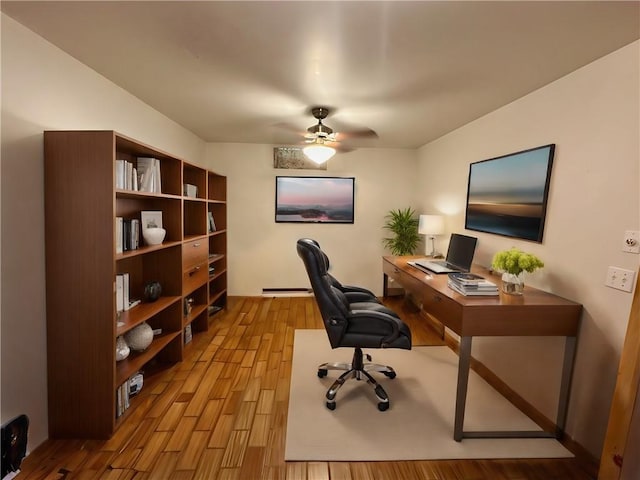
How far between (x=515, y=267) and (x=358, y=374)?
1366mm

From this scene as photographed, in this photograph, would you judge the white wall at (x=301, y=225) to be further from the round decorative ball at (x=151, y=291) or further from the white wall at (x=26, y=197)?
the white wall at (x=26, y=197)

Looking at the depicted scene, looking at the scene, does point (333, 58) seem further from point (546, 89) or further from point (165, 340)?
point (165, 340)

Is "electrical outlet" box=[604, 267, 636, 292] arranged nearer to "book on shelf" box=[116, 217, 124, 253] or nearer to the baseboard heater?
"book on shelf" box=[116, 217, 124, 253]

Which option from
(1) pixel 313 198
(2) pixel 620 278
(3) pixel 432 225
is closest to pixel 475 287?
(2) pixel 620 278

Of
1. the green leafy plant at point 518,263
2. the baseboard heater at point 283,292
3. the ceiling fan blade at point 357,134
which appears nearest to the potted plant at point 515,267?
the green leafy plant at point 518,263

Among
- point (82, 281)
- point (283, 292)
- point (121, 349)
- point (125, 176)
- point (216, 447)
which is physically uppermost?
point (125, 176)

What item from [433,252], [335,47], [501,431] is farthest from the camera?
[433,252]

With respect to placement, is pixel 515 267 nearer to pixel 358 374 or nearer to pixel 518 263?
pixel 518 263

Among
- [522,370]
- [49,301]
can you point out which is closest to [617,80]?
[522,370]

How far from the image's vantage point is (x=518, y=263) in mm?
2047

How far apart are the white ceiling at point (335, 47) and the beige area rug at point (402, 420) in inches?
90.3

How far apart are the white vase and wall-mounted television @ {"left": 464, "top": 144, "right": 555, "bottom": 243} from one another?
0.36 meters

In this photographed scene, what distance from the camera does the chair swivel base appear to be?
2195 mm

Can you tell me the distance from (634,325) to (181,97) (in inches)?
130
